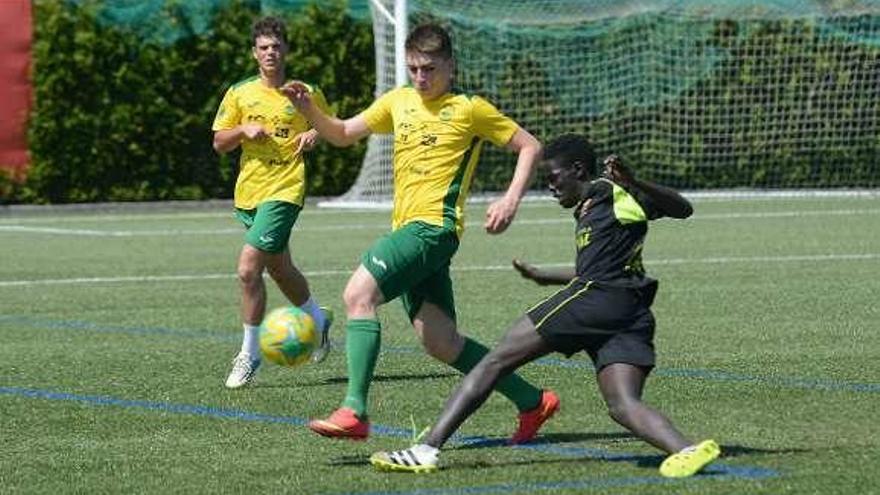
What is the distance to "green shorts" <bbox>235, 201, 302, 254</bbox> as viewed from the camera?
11.4 meters

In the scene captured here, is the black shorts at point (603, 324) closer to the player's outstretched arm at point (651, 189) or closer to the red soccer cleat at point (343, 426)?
the player's outstretched arm at point (651, 189)

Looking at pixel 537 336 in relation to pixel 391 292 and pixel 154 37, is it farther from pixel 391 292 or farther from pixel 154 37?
pixel 154 37

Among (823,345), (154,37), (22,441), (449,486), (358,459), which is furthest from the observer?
(154,37)

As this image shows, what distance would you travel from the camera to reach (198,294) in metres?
16.0

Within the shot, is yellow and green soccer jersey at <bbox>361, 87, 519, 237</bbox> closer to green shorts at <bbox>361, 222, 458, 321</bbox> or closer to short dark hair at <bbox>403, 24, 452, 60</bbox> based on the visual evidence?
green shorts at <bbox>361, 222, 458, 321</bbox>

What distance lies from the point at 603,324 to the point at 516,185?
1006mm

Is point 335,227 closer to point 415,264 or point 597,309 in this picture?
point 415,264

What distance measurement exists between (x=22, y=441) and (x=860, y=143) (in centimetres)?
2175

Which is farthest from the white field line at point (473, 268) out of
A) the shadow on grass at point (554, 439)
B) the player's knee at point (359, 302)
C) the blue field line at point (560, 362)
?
the player's knee at point (359, 302)

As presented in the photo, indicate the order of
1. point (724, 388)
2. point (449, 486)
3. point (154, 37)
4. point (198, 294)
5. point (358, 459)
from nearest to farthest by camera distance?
1. point (449, 486)
2. point (358, 459)
3. point (724, 388)
4. point (198, 294)
5. point (154, 37)

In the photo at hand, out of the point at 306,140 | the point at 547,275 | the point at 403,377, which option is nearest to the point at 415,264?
the point at 547,275

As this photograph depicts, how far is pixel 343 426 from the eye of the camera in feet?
27.0

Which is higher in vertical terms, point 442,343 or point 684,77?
point 442,343

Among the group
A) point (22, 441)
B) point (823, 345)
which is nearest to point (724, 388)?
point (823, 345)
